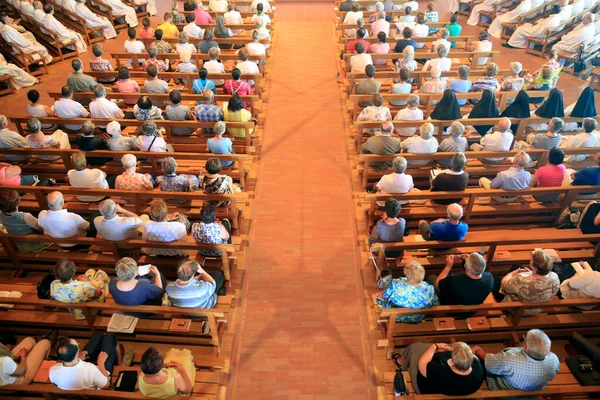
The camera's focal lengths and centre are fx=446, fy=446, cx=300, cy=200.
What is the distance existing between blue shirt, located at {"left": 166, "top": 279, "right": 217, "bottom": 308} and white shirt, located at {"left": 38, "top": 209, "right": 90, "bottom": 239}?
57.2 inches

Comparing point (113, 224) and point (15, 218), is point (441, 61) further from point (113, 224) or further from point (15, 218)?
point (15, 218)

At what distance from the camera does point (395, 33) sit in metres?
10.3

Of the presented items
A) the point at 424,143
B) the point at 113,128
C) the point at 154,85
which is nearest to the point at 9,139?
the point at 113,128

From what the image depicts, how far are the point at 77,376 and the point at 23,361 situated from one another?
66 cm

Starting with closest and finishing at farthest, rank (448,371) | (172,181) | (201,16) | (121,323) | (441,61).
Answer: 1. (448,371)
2. (121,323)
3. (172,181)
4. (441,61)
5. (201,16)

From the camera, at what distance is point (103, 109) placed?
21.1ft

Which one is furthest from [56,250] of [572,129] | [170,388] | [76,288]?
[572,129]

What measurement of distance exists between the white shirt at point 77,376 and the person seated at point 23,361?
36 cm

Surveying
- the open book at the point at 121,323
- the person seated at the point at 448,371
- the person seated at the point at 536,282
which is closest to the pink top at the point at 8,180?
the open book at the point at 121,323

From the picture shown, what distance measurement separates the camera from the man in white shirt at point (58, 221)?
444 cm

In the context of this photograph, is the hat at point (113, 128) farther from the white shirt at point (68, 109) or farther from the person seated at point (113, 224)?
the person seated at point (113, 224)

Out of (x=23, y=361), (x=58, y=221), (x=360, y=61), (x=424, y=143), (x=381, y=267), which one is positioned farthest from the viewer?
(x=360, y=61)

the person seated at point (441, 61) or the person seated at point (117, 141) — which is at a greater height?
the person seated at point (441, 61)

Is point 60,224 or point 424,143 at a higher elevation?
point 424,143
